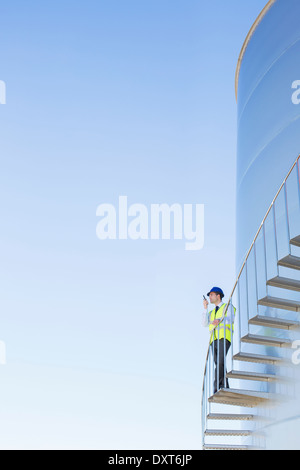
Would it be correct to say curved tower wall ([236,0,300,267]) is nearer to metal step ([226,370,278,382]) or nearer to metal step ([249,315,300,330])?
metal step ([249,315,300,330])

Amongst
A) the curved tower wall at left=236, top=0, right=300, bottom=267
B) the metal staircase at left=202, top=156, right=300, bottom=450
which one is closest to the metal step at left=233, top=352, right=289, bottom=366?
the metal staircase at left=202, top=156, right=300, bottom=450

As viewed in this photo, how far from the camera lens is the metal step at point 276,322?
22.5 feet

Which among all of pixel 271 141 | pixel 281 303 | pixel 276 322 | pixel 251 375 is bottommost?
pixel 251 375

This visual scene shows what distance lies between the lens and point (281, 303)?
22.2ft

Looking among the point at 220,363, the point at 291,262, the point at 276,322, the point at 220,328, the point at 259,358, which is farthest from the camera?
the point at 220,328

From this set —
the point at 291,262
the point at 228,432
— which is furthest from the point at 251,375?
the point at 291,262

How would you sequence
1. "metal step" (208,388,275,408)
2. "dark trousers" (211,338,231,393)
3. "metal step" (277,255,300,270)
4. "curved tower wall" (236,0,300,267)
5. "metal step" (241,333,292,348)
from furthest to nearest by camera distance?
"curved tower wall" (236,0,300,267) → "dark trousers" (211,338,231,393) → "metal step" (208,388,275,408) → "metal step" (241,333,292,348) → "metal step" (277,255,300,270)

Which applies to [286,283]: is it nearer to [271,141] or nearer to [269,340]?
[269,340]

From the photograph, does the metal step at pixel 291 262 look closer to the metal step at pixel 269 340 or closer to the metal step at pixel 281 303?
the metal step at pixel 281 303

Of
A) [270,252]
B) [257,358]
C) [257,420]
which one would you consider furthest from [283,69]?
[257,420]

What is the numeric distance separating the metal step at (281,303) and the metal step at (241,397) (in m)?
1.27

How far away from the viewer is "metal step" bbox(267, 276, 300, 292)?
21.8 feet

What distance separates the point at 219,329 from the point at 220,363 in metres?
0.46

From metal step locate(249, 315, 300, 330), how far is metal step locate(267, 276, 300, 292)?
0.41m
